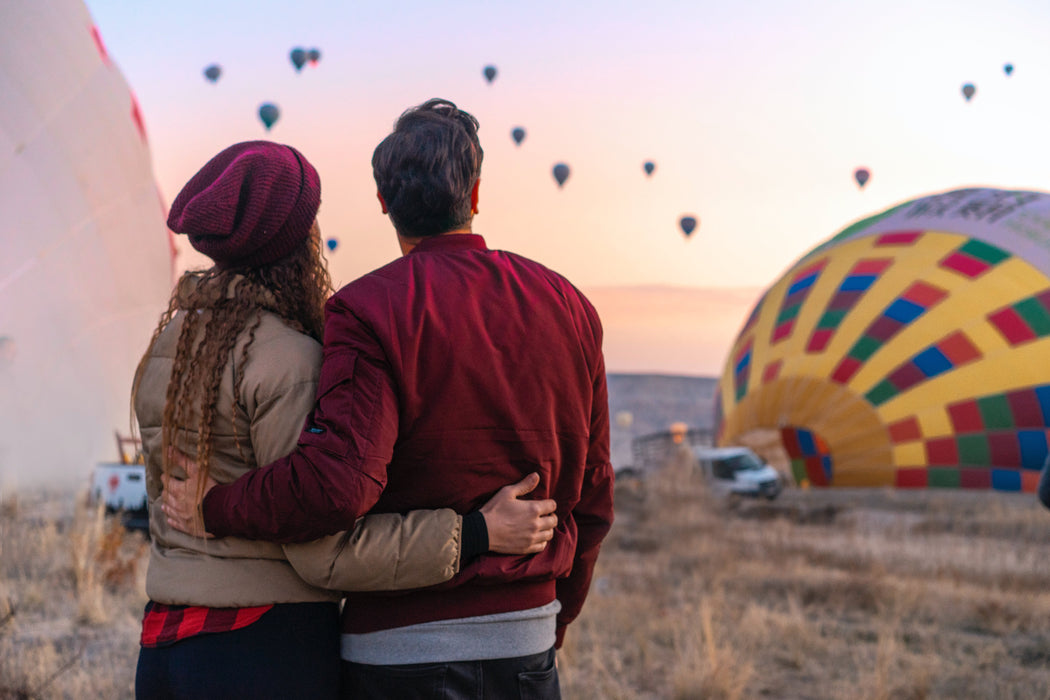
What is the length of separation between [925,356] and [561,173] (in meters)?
6.50

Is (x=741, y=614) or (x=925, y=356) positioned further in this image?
(x=925, y=356)

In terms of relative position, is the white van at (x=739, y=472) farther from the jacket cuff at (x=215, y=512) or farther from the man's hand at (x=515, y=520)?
the jacket cuff at (x=215, y=512)

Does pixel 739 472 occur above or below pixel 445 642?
below

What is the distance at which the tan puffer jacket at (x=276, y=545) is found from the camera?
1758 millimetres

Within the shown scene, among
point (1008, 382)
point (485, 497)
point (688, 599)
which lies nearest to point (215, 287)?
point (485, 497)

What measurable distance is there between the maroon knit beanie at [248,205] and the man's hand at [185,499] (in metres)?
0.41

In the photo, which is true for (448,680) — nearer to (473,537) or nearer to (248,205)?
(473,537)

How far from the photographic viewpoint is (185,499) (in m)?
1.81

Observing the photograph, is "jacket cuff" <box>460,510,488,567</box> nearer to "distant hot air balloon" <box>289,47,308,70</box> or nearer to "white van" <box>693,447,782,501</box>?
"white van" <box>693,447,782,501</box>

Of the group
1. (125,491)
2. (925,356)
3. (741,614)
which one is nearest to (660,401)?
(925,356)

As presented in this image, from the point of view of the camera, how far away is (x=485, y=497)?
72.9 inches

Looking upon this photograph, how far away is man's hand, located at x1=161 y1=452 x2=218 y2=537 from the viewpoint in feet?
5.85

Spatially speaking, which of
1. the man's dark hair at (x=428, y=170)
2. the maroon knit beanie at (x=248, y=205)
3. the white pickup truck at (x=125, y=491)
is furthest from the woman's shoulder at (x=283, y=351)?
the white pickup truck at (x=125, y=491)

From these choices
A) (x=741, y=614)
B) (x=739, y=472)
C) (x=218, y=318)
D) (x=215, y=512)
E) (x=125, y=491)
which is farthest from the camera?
(x=739, y=472)
